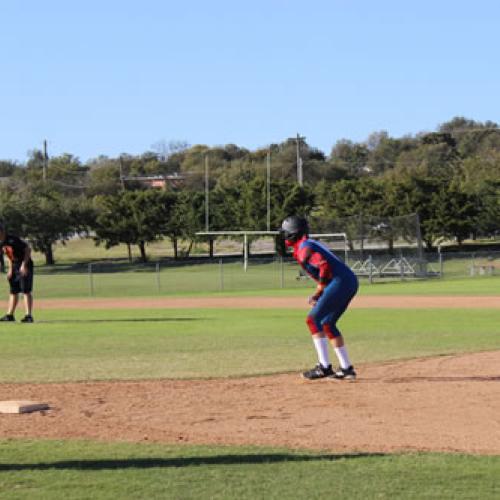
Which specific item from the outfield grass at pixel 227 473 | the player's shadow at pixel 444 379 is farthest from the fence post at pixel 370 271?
the outfield grass at pixel 227 473

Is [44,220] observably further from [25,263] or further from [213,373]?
[213,373]

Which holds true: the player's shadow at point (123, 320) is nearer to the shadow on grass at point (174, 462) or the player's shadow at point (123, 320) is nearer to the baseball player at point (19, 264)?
the baseball player at point (19, 264)

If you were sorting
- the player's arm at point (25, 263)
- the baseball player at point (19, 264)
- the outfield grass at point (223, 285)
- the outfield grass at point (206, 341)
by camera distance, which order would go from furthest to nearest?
the outfield grass at point (223, 285) < the baseball player at point (19, 264) < the player's arm at point (25, 263) < the outfield grass at point (206, 341)

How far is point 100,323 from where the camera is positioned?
69.4 feet

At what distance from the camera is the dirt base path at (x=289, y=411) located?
8.08 metres

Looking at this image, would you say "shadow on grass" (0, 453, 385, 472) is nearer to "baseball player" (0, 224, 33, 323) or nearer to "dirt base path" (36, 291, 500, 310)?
"baseball player" (0, 224, 33, 323)

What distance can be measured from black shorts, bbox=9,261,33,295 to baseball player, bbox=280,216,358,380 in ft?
30.8

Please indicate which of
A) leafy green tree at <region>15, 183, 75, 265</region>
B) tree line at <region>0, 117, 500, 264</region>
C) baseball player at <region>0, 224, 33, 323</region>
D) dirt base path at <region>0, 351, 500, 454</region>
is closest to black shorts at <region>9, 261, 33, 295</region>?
baseball player at <region>0, 224, 33, 323</region>

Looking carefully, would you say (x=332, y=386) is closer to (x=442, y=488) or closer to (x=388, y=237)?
(x=442, y=488)

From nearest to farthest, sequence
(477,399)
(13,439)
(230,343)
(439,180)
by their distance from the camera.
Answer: (13,439) < (477,399) < (230,343) < (439,180)

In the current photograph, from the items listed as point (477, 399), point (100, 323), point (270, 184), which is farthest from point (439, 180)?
point (477, 399)

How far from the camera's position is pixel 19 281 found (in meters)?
20.1

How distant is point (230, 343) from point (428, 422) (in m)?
7.62

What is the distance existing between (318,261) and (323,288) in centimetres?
34
